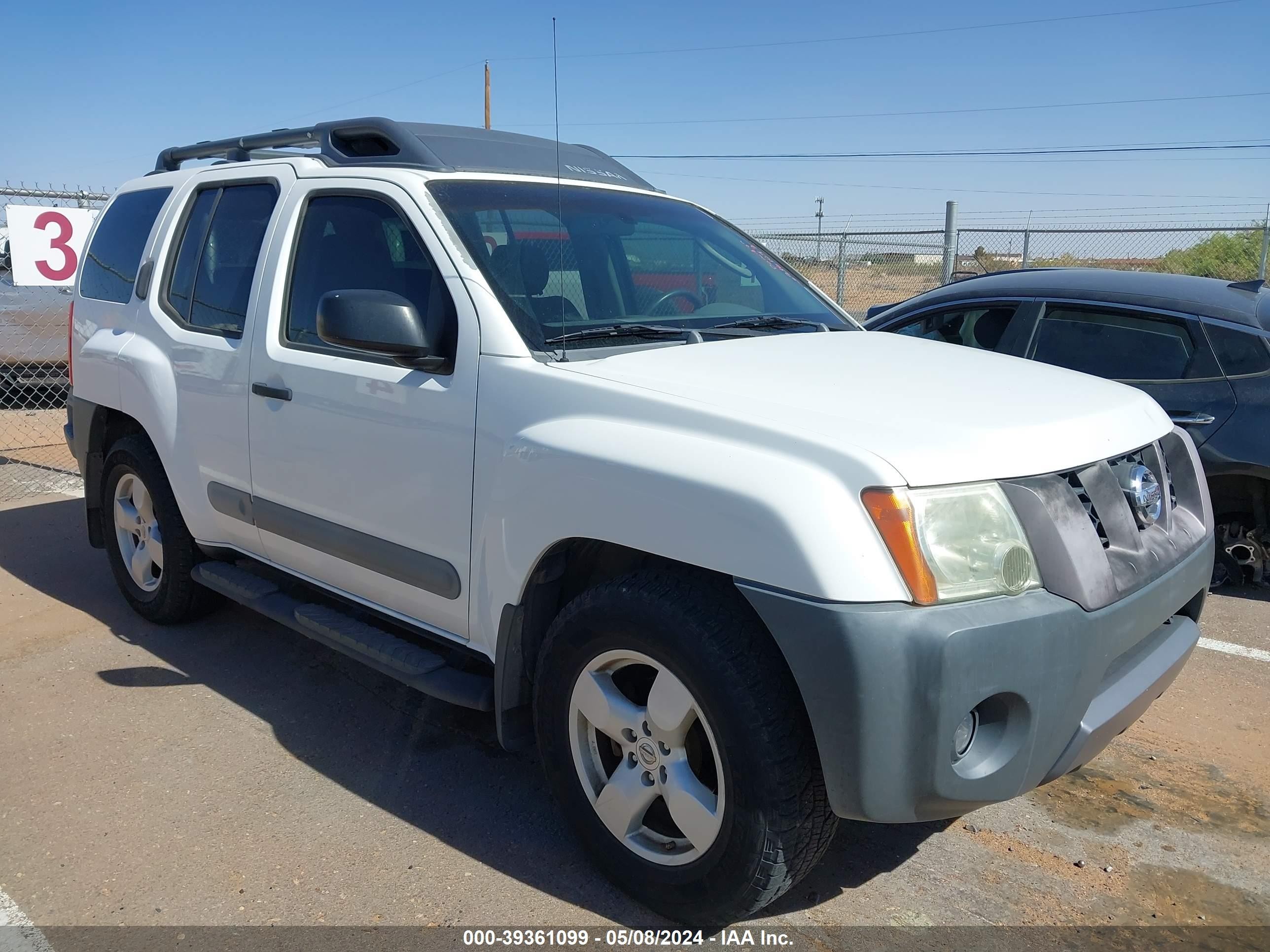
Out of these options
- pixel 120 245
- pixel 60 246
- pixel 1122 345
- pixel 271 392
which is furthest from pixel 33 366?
pixel 1122 345

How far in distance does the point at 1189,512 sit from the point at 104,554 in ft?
19.0

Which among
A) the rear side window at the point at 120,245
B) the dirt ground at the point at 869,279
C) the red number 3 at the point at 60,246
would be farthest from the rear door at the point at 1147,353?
the dirt ground at the point at 869,279

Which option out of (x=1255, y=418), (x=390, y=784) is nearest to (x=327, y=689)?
(x=390, y=784)

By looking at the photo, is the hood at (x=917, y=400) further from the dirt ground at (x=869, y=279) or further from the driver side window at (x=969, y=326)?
the dirt ground at (x=869, y=279)

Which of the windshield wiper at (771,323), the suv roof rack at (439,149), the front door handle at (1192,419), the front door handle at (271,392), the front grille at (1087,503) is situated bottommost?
the front door handle at (1192,419)

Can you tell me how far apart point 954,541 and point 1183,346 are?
3700 millimetres

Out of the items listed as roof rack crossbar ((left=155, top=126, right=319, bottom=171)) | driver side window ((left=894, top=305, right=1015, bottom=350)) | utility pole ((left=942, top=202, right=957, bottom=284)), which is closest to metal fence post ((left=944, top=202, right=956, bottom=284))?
utility pole ((left=942, top=202, right=957, bottom=284))

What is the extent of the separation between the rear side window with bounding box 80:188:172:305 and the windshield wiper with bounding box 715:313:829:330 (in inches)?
114

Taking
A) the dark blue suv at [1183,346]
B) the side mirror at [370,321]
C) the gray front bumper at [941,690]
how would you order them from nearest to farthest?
1. the gray front bumper at [941,690]
2. the side mirror at [370,321]
3. the dark blue suv at [1183,346]

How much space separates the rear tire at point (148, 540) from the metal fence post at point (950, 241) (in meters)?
10.3

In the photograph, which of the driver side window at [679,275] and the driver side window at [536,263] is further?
the driver side window at [679,275]

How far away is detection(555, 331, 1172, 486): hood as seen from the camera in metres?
2.36

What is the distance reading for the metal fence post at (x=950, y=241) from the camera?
1301 cm

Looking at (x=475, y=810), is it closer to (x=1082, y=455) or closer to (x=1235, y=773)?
(x=1082, y=455)
